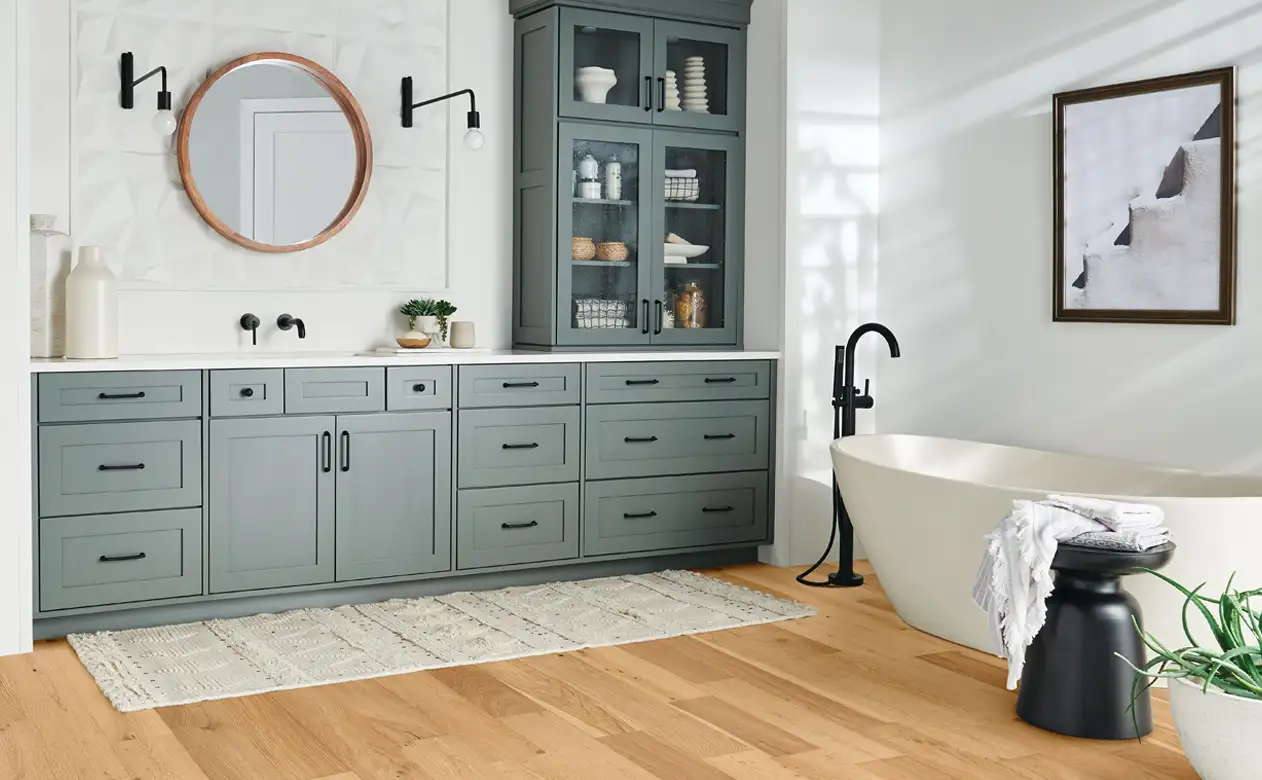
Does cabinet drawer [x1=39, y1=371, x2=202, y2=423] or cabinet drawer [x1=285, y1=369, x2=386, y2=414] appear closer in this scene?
cabinet drawer [x1=39, y1=371, x2=202, y2=423]

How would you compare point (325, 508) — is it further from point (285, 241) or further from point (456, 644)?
point (285, 241)

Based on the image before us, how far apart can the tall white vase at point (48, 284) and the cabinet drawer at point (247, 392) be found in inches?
23.4

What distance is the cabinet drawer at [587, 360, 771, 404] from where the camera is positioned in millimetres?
5023

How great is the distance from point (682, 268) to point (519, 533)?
1.28 meters

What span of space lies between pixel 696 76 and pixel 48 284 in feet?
8.31

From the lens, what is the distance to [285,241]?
4871 mm

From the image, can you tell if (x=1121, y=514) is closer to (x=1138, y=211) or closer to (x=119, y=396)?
(x=1138, y=211)

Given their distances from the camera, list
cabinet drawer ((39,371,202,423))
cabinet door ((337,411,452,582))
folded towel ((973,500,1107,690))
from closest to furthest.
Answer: folded towel ((973,500,1107,690)), cabinet drawer ((39,371,202,423)), cabinet door ((337,411,452,582))

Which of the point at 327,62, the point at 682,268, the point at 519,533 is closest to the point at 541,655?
the point at 519,533

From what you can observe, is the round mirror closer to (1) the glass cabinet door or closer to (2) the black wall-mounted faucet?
(2) the black wall-mounted faucet

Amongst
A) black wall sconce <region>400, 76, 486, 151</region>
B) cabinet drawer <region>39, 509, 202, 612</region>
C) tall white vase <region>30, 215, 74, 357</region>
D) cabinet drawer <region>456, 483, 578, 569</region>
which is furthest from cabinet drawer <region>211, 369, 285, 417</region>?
black wall sconce <region>400, 76, 486, 151</region>

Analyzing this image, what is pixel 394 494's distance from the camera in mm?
4621

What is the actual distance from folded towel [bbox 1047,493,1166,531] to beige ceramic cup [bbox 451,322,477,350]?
243cm

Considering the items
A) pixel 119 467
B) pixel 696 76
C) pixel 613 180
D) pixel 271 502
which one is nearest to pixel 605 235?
pixel 613 180
